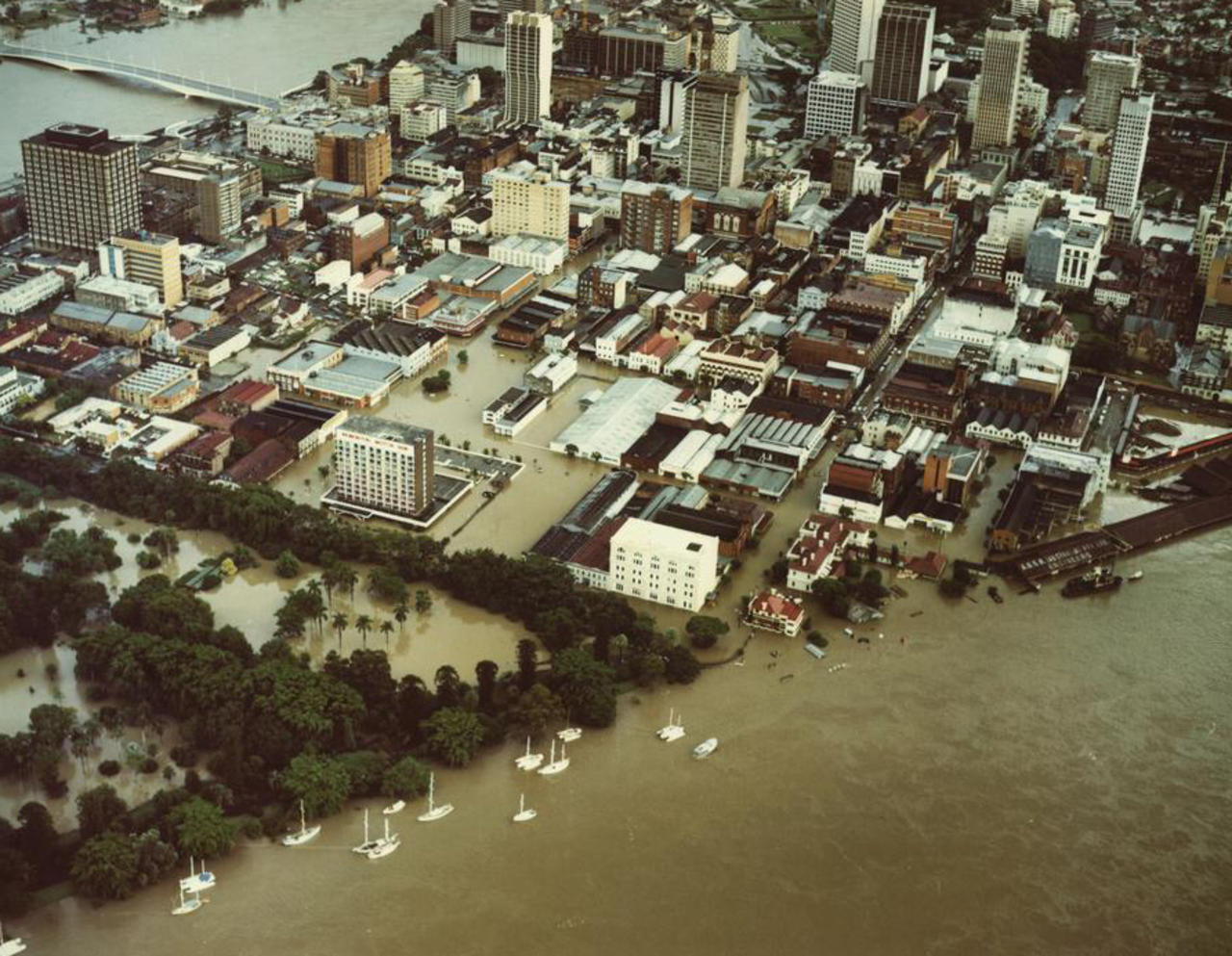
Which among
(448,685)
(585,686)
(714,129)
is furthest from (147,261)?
(585,686)

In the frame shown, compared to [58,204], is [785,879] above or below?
below

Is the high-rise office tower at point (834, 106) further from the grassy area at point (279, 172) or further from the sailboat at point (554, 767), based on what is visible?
the sailboat at point (554, 767)

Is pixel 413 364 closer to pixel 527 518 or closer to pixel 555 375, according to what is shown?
pixel 555 375

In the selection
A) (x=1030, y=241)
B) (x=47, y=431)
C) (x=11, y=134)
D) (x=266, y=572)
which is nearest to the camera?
(x=266, y=572)

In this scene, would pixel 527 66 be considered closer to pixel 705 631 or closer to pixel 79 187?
pixel 79 187

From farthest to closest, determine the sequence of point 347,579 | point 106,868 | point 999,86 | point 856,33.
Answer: point 856,33 < point 999,86 < point 347,579 < point 106,868

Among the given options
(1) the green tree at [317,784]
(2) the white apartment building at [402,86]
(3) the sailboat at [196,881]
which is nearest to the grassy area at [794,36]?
(2) the white apartment building at [402,86]

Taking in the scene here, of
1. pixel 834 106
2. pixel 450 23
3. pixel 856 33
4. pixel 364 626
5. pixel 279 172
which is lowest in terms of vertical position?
pixel 364 626

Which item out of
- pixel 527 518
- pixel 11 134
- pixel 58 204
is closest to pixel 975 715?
pixel 527 518
